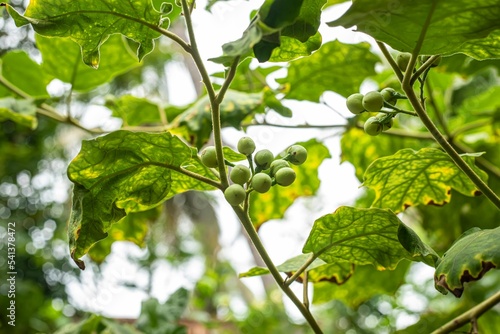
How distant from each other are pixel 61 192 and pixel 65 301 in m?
1.12

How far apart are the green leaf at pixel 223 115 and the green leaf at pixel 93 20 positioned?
1.15 feet

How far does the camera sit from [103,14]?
28.7 inches

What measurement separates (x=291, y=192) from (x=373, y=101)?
685 mm

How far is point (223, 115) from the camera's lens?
3.55 ft

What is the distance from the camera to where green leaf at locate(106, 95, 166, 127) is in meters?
1.47

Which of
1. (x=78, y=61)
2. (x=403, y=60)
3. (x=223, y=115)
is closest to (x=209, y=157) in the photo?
(x=403, y=60)

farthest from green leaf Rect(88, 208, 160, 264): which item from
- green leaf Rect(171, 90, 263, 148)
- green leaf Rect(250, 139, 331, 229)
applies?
green leaf Rect(171, 90, 263, 148)

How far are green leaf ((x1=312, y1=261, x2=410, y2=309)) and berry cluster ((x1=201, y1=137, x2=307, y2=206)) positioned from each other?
625 mm

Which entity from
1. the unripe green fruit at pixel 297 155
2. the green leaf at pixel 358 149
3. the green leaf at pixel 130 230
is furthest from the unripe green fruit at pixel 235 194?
the green leaf at pixel 130 230

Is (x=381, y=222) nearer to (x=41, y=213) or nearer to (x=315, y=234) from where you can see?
(x=315, y=234)

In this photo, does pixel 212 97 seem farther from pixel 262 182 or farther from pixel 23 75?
pixel 23 75

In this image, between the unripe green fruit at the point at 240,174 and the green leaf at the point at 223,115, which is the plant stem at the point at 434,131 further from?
the green leaf at the point at 223,115

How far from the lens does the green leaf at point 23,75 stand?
4.86 feet

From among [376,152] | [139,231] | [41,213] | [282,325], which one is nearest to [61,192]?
[41,213]
